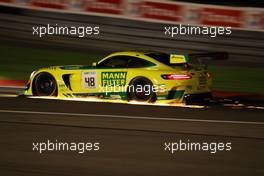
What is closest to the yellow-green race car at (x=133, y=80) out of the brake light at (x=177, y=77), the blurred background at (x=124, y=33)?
the brake light at (x=177, y=77)

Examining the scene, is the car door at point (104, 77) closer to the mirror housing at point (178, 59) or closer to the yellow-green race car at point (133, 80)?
the yellow-green race car at point (133, 80)

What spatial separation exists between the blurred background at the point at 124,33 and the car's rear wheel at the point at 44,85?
194 inches

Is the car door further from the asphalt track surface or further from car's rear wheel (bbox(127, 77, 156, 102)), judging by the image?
the asphalt track surface

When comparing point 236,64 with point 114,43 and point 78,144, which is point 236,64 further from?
point 78,144

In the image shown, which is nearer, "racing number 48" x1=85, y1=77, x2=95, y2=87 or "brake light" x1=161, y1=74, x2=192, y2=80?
"brake light" x1=161, y1=74, x2=192, y2=80

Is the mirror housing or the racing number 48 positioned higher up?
the mirror housing

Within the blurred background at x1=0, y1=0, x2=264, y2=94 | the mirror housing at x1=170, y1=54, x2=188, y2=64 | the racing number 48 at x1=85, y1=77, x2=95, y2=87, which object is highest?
the blurred background at x1=0, y1=0, x2=264, y2=94

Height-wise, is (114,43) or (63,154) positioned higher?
(114,43)

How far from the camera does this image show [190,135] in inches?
385

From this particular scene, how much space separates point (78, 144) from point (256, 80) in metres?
11.1

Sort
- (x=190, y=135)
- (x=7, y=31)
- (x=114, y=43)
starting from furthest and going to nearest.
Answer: (x=7, y=31) → (x=114, y=43) → (x=190, y=135)

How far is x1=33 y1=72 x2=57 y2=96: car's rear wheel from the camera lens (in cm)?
1436

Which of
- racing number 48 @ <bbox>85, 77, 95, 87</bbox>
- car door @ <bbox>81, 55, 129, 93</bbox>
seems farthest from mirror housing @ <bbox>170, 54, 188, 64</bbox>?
racing number 48 @ <bbox>85, 77, 95, 87</bbox>

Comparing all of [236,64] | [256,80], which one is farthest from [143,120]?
[236,64]
